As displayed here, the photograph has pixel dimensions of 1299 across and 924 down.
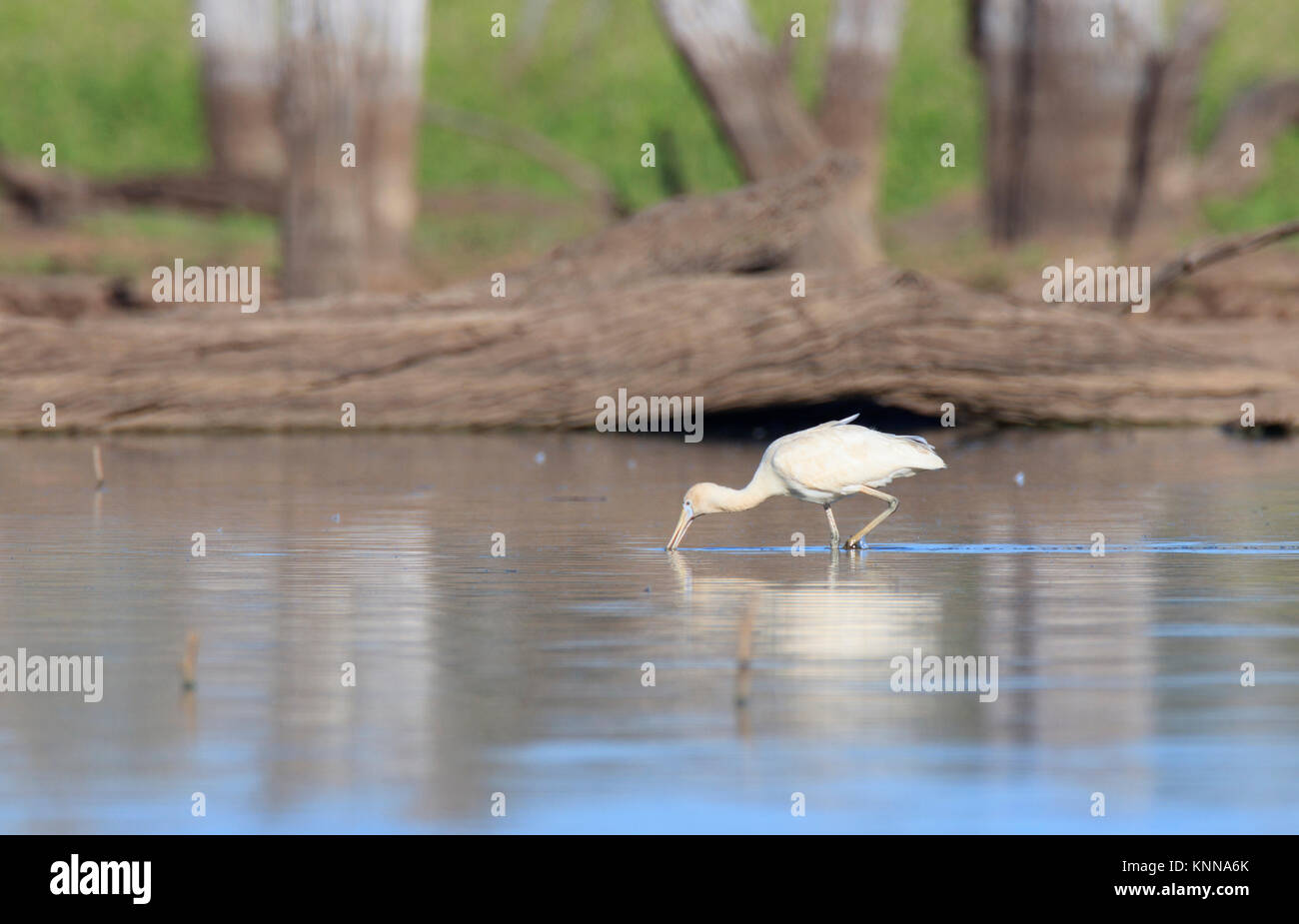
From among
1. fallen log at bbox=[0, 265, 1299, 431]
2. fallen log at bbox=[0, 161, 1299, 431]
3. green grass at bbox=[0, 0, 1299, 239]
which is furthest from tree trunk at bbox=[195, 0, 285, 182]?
fallen log at bbox=[0, 265, 1299, 431]

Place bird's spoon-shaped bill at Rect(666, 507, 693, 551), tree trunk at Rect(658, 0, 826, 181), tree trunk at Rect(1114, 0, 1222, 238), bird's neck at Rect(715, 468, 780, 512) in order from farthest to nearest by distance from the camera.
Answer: tree trunk at Rect(1114, 0, 1222, 238) → tree trunk at Rect(658, 0, 826, 181) → bird's neck at Rect(715, 468, 780, 512) → bird's spoon-shaped bill at Rect(666, 507, 693, 551)

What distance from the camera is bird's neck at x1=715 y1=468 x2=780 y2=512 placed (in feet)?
45.3

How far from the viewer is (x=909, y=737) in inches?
314

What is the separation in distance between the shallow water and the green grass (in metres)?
26.3

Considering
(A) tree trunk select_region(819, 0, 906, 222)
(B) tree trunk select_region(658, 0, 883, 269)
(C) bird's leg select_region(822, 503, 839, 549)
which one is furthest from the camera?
(A) tree trunk select_region(819, 0, 906, 222)

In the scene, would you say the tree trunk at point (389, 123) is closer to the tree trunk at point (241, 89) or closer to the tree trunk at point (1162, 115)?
the tree trunk at point (1162, 115)

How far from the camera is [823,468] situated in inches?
541

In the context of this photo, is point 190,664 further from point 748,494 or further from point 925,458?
point 925,458

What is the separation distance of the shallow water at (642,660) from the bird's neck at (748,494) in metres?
0.24

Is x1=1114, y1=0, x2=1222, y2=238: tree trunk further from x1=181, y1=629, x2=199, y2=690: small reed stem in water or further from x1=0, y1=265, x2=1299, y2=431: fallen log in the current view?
x1=181, y1=629, x2=199, y2=690: small reed stem in water

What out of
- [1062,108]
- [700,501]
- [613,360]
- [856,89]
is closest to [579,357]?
[613,360]

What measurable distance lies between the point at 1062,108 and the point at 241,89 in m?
13.1

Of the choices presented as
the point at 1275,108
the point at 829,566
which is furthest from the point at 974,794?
the point at 1275,108

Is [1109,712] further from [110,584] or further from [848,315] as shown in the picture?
[848,315]
